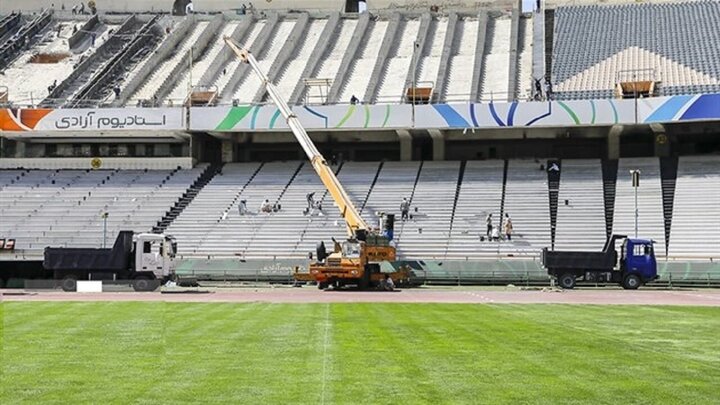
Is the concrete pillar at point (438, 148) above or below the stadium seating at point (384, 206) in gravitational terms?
above

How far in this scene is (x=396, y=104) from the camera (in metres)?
56.9

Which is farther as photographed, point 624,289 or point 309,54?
point 309,54

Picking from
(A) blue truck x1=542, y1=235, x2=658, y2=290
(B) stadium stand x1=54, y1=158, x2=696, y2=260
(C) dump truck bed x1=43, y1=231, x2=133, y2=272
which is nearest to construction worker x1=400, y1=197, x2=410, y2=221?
(B) stadium stand x1=54, y1=158, x2=696, y2=260

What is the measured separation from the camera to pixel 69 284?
40.2 meters

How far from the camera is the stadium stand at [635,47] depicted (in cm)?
5781

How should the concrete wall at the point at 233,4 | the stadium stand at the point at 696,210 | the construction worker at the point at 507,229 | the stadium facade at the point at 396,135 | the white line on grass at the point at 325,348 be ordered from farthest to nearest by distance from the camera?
1. the concrete wall at the point at 233,4
2. the stadium facade at the point at 396,135
3. the construction worker at the point at 507,229
4. the stadium stand at the point at 696,210
5. the white line on grass at the point at 325,348

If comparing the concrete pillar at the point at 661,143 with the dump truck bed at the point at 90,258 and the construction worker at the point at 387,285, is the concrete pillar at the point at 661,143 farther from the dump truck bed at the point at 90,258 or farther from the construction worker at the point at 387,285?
the dump truck bed at the point at 90,258

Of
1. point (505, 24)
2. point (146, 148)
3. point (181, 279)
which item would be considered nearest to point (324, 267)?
point (181, 279)

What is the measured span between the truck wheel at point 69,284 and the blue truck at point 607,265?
21163 millimetres

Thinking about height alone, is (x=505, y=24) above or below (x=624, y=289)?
above

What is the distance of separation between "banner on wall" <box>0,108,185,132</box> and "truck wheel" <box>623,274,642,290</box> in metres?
30.7

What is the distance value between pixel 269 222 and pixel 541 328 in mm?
35055

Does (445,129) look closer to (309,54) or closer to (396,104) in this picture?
(396,104)

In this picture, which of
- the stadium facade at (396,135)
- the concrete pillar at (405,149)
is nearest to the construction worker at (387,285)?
the stadium facade at (396,135)
